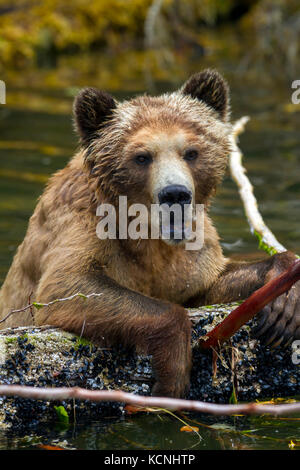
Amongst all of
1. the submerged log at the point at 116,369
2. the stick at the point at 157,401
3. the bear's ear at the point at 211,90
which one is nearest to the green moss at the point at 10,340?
the submerged log at the point at 116,369

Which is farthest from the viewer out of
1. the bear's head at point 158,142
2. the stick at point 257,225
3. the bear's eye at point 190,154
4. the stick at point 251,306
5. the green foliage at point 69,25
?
the green foliage at point 69,25

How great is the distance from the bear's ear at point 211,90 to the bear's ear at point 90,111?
69 cm

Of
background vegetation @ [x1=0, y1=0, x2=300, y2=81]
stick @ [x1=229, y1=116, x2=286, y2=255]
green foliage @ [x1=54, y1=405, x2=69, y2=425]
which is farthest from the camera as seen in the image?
background vegetation @ [x1=0, y1=0, x2=300, y2=81]

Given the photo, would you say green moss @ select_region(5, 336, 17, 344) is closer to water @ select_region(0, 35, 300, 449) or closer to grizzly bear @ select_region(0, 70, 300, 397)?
grizzly bear @ select_region(0, 70, 300, 397)

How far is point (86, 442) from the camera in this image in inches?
214

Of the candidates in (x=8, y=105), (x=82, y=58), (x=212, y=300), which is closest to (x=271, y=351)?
(x=212, y=300)

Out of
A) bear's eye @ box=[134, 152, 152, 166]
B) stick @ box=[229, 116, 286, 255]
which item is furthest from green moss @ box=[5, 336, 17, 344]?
stick @ box=[229, 116, 286, 255]

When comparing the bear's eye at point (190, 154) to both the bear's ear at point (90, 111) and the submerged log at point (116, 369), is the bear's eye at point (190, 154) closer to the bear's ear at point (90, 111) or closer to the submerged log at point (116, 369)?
the bear's ear at point (90, 111)

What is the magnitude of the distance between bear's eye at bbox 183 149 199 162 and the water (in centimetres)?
186

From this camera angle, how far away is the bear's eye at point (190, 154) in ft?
20.9

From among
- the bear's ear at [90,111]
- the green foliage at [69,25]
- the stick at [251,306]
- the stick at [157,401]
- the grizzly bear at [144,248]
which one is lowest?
the stick at [157,401]

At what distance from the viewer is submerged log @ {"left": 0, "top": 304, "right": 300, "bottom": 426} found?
569 cm
